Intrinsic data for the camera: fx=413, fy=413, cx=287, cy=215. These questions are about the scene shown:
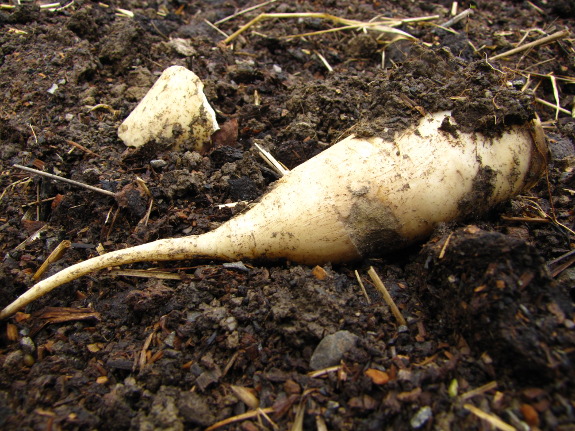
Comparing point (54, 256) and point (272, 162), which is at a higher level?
point (272, 162)

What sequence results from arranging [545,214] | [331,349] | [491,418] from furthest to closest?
[545,214] < [331,349] < [491,418]

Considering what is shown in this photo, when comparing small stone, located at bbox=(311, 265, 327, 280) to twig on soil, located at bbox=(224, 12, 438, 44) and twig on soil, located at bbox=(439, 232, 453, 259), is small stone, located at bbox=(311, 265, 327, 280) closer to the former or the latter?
twig on soil, located at bbox=(439, 232, 453, 259)

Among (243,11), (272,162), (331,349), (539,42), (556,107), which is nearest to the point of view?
(331,349)

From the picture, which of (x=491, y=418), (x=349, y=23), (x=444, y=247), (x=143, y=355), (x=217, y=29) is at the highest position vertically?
(x=349, y=23)

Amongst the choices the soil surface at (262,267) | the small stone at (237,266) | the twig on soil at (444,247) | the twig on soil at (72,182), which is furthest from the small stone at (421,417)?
the twig on soil at (72,182)

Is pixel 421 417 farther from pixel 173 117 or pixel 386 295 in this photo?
pixel 173 117

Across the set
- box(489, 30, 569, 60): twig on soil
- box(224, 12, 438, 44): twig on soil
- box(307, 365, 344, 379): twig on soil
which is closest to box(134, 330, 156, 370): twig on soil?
box(307, 365, 344, 379): twig on soil

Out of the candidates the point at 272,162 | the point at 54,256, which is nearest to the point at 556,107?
the point at 272,162
